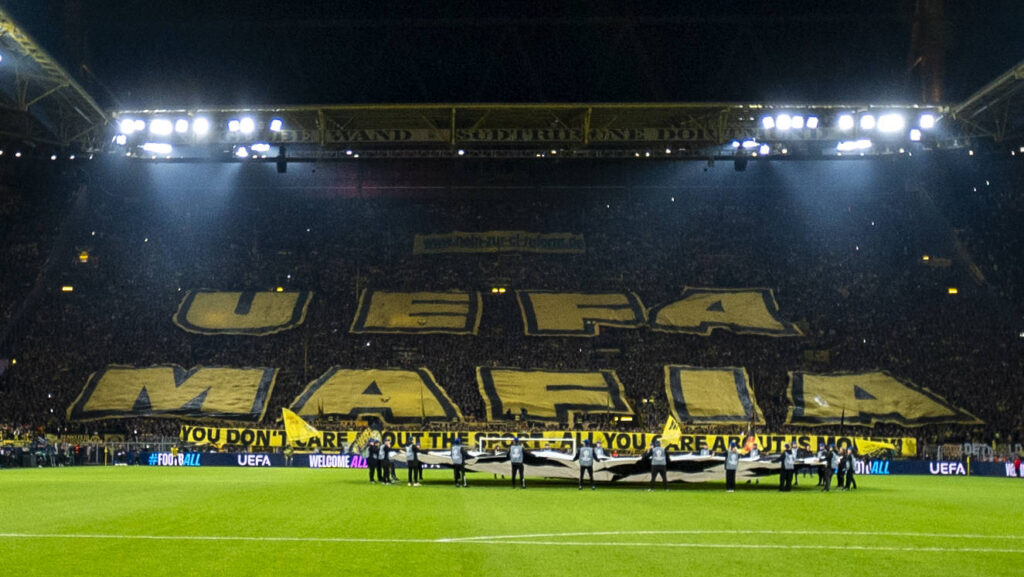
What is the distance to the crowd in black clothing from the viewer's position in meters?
50.4

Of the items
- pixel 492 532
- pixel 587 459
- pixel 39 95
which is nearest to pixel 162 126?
pixel 39 95

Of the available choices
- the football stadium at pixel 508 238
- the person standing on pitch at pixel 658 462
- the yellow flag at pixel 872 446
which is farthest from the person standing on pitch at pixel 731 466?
the yellow flag at pixel 872 446

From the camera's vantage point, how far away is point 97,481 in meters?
28.7

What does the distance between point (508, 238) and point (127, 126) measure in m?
21.9

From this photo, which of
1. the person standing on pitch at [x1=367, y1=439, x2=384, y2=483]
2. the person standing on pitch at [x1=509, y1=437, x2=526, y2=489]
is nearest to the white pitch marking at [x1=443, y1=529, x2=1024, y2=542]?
the person standing on pitch at [x1=509, y1=437, x2=526, y2=489]

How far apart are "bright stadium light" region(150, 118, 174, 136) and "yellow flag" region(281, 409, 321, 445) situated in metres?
14.2

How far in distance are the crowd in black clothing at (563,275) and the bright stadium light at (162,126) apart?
38.0 ft

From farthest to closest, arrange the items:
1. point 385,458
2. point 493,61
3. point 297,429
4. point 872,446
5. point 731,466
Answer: point 493,61
point 872,446
point 297,429
point 385,458
point 731,466

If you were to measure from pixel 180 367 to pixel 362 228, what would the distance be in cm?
1406

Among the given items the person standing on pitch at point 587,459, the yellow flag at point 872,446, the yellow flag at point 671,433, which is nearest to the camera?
the person standing on pitch at point 587,459

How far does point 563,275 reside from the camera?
57844mm

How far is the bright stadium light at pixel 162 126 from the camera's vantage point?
47062 mm

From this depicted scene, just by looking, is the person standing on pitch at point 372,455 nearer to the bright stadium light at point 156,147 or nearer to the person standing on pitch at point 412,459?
the person standing on pitch at point 412,459

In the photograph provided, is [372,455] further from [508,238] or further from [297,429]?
[508,238]
